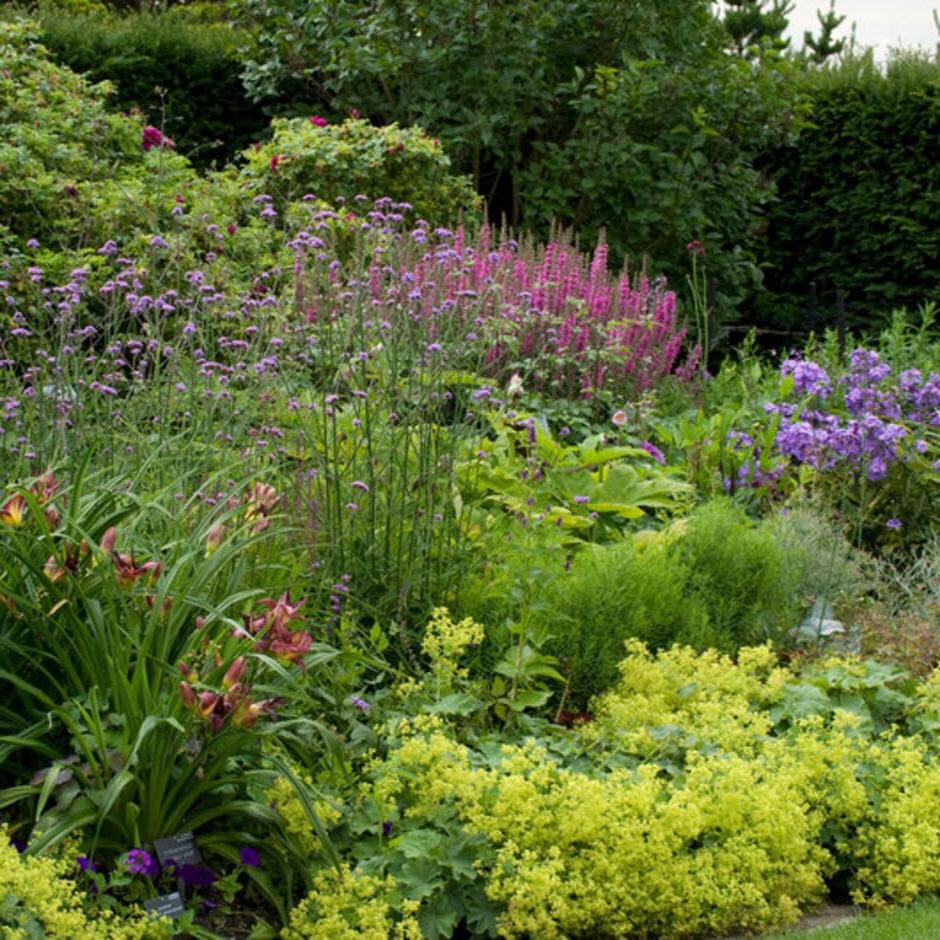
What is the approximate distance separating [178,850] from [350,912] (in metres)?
0.41

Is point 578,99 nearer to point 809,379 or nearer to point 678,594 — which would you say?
point 809,379

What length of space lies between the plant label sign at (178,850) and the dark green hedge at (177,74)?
32.7 feet

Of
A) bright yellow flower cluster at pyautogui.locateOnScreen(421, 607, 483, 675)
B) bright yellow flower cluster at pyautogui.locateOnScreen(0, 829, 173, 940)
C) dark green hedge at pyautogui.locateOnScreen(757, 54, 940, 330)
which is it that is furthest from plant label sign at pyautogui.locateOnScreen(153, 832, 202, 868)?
dark green hedge at pyautogui.locateOnScreen(757, 54, 940, 330)

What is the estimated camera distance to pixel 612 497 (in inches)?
228

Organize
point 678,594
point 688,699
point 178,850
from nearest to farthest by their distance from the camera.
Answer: point 178,850
point 688,699
point 678,594

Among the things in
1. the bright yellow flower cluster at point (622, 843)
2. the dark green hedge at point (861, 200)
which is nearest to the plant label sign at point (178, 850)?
the bright yellow flower cluster at point (622, 843)

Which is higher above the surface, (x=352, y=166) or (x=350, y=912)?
(x=352, y=166)

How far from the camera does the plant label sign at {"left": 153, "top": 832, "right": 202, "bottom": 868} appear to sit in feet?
10.3

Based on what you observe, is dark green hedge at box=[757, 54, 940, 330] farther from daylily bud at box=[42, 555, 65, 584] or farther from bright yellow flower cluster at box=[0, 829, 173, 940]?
bright yellow flower cluster at box=[0, 829, 173, 940]

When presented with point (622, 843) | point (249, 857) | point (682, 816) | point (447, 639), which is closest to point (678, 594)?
point (447, 639)

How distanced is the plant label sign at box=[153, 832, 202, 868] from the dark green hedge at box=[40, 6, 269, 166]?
997 cm

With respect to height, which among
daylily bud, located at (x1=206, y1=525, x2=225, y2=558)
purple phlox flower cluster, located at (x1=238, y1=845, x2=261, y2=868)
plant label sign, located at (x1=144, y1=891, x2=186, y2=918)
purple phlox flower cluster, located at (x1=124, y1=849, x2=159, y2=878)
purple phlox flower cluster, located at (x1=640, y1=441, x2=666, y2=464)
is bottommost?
plant label sign, located at (x1=144, y1=891, x2=186, y2=918)

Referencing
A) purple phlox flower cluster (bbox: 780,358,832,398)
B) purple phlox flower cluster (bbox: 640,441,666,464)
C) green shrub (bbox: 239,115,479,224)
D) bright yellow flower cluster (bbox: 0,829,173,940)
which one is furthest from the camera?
green shrub (bbox: 239,115,479,224)

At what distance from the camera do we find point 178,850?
315cm
